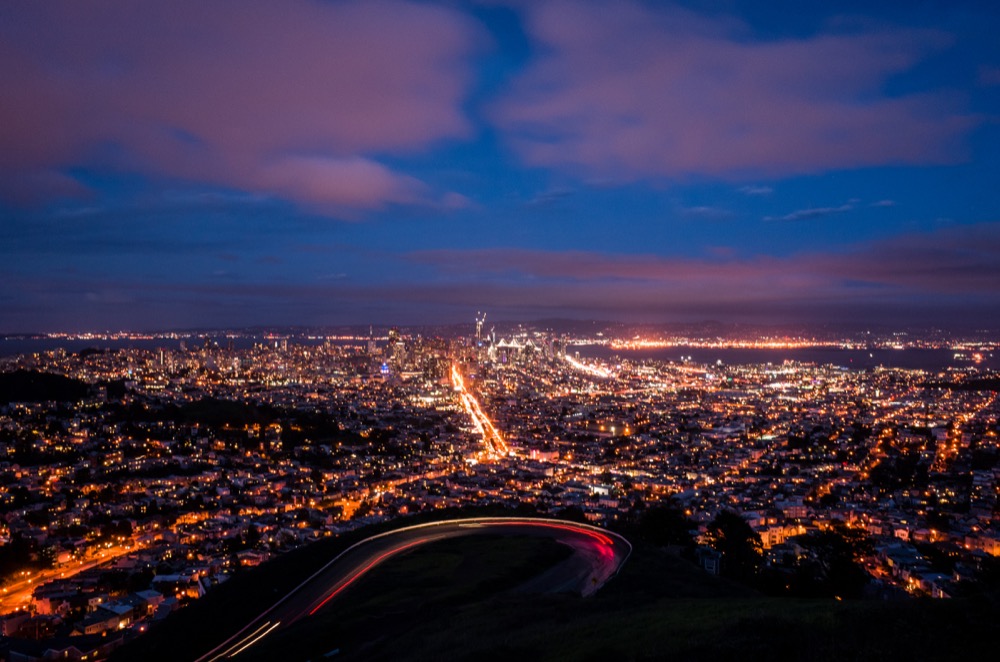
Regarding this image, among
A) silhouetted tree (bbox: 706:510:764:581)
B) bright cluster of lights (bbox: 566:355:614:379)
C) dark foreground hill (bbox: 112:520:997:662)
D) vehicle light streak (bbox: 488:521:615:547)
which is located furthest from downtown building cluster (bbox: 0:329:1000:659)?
bright cluster of lights (bbox: 566:355:614:379)

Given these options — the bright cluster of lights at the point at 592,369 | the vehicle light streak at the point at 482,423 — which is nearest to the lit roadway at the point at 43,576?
the vehicle light streak at the point at 482,423

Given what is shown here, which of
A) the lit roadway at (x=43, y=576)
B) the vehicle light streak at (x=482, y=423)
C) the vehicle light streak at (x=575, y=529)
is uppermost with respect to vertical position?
the vehicle light streak at (x=575, y=529)

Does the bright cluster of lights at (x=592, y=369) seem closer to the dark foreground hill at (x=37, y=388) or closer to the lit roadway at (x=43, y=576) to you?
the dark foreground hill at (x=37, y=388)

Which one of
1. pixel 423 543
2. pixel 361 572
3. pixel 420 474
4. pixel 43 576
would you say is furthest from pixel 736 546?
pixel 43 576

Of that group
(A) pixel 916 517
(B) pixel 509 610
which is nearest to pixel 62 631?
(B) pixel 509 610

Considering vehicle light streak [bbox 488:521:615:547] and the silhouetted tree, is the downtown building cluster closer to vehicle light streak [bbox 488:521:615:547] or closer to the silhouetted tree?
the silhouetted tree

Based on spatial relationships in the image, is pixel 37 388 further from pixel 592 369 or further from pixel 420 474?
pixel 592 369

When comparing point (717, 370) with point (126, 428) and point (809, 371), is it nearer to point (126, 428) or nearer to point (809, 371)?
point (809, 371)
